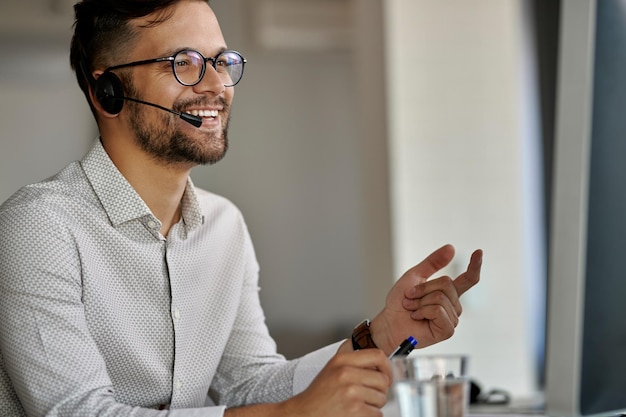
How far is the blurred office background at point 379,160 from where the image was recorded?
346 centimetres

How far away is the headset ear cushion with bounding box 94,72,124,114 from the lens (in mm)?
1481

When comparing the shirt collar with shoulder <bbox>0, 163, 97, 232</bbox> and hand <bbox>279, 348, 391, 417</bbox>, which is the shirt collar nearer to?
shoulder <bbox>0, 163, 97, 232</bbox>

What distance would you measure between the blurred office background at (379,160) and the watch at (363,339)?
2048 millimetres

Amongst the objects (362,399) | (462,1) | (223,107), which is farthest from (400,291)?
(462,1)

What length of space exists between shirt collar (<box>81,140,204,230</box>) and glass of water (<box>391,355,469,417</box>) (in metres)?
0.70

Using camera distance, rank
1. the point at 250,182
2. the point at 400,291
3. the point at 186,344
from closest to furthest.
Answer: the point at 400,291, the point at 186,344, the point at 250,182

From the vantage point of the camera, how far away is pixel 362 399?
0.98 m

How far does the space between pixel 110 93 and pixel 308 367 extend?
0.58 meters

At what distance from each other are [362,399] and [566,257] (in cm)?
28

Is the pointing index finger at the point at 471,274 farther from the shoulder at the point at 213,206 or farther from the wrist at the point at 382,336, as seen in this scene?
the shoulder at the point at 213,206

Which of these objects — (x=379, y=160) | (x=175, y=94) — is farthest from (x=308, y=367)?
(x=379, y=160)

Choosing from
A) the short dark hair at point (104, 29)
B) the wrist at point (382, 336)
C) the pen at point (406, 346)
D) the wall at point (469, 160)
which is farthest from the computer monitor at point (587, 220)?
the wall at point (469, 160)

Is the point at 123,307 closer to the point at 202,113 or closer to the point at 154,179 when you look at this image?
the point at 154,179

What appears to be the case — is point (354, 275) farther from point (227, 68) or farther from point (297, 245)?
point (227, 68)
